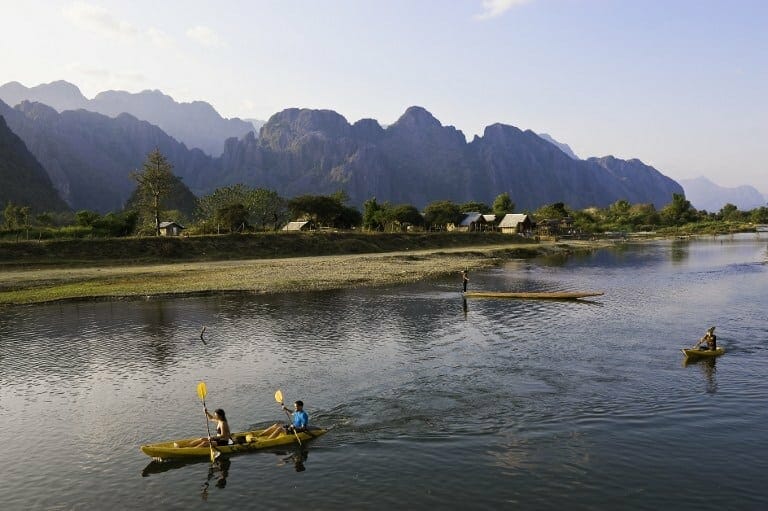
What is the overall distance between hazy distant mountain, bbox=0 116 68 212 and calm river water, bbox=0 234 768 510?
15162 centimetres

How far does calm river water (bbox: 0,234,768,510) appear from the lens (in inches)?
711

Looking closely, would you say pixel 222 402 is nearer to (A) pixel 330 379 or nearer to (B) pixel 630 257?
(A) pixel 330 379

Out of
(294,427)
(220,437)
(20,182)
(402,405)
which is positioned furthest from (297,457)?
(20,182)

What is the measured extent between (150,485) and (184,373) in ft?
43.2

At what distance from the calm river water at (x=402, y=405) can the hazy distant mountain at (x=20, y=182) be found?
152m

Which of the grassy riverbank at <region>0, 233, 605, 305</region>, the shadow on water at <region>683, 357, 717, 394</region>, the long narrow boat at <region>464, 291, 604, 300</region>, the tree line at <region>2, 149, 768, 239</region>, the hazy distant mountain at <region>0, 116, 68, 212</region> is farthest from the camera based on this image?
the hazy distant mountain at <region>0, 116, 68, 212</region>

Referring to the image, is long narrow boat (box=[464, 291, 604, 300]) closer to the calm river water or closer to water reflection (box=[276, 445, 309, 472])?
the calm river water

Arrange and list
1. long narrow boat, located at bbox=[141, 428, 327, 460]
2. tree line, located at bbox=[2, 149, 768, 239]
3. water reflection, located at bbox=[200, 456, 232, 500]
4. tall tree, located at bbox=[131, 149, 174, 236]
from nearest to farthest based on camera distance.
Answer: water reflection, located at bbox=[200, 456, 232, 500] → long narrow boat, located at bbox=[141, 428, 327, 460] → tree line, located at bbox=[2, 149, 768, 239] → tall tree, located at bbox=[131, 149, 174, 236]

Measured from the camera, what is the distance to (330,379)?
29844mm

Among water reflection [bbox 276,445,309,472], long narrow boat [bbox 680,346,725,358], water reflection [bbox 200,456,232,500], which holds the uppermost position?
long narrow boat [bbox 680,346,725,358]

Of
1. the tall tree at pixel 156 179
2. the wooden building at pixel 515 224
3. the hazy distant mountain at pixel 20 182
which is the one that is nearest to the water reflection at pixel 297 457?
the tall tree at pixel 156 179

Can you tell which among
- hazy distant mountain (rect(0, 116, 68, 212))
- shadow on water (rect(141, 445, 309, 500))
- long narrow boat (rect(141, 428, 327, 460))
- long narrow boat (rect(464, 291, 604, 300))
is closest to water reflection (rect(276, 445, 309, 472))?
shadow on water (rect(141, 445, 309, 500))

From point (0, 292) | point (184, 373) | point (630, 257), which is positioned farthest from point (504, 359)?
point (630, 257)

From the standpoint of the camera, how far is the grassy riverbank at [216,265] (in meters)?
62.7
